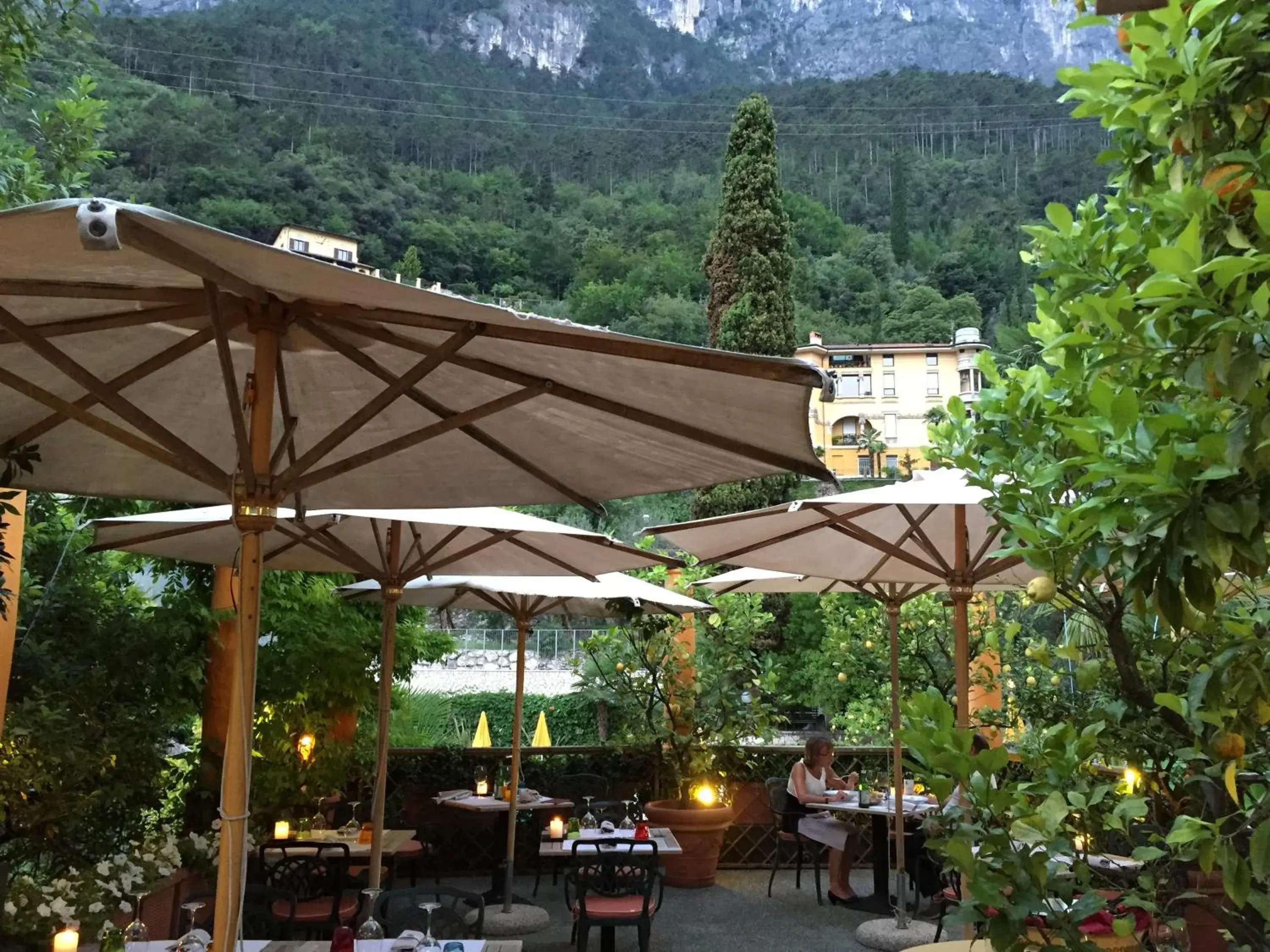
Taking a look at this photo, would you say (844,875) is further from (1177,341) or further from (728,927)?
(1177,341)

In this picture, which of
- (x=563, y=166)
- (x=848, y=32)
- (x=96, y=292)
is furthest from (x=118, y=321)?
(x=848, y=32)

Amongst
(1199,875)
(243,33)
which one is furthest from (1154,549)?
(243,33)

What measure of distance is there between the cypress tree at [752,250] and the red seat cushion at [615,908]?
69.5ft

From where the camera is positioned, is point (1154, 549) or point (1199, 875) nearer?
point (1154, 549)

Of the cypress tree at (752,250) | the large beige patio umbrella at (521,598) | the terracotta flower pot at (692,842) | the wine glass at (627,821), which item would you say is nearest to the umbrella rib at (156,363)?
the large beige patio umbrella at (521,598)

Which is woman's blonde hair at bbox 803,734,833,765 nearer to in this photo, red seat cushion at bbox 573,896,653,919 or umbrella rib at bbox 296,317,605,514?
red seat cushion at bbox 573,896,653,919

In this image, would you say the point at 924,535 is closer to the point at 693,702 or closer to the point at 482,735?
the point at 693,702

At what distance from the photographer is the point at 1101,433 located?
5.80ft

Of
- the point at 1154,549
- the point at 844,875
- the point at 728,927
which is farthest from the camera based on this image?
the point at 844,875

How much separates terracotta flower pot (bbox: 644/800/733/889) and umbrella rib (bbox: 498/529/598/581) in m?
3.83

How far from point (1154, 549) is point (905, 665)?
11010 mm

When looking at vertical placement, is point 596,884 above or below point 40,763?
below

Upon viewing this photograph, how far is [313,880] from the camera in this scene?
6.29 m

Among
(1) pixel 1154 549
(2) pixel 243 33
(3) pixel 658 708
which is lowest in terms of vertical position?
(3) pixel 658 708
